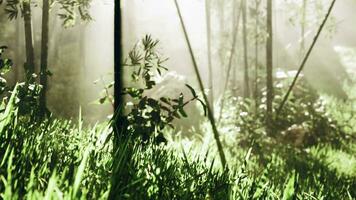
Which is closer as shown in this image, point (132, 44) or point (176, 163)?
point (176, 163)

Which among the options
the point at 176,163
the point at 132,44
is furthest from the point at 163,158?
the point at 132,44

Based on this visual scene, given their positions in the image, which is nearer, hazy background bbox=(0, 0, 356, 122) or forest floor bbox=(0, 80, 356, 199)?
forest floor bbox=(0, 80, 356, 199)

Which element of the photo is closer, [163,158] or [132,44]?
[163,158]

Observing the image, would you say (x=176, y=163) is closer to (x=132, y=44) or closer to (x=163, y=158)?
(x=163, y=158)

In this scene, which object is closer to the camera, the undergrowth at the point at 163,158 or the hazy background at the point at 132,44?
the undergrowth at the point at 163,158

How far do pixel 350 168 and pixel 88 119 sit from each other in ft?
33.7

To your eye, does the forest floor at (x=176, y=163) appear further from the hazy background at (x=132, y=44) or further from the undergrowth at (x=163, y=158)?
the hazy background at (x=132, y=44)

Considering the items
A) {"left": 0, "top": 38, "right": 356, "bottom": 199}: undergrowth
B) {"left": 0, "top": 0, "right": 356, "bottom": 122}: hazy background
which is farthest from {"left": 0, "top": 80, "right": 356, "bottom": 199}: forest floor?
{"left": 0, "top": 0, "right": 356, "bottom": 122}: hazy background

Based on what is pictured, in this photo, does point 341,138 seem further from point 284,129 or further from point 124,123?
point 124,123

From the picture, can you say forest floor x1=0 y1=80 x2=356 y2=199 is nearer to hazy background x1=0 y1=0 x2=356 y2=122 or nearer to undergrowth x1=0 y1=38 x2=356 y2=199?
undergrowth x1=0 y1=38 x2=356 y2=199

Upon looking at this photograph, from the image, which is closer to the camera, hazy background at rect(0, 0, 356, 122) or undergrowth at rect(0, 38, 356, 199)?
undergrowth at rect(0, 38, 356, 199)

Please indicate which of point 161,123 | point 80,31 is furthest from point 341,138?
point 80,31

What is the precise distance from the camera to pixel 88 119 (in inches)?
587

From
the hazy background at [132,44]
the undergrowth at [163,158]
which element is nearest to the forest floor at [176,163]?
the undergrowth at [163,158]
